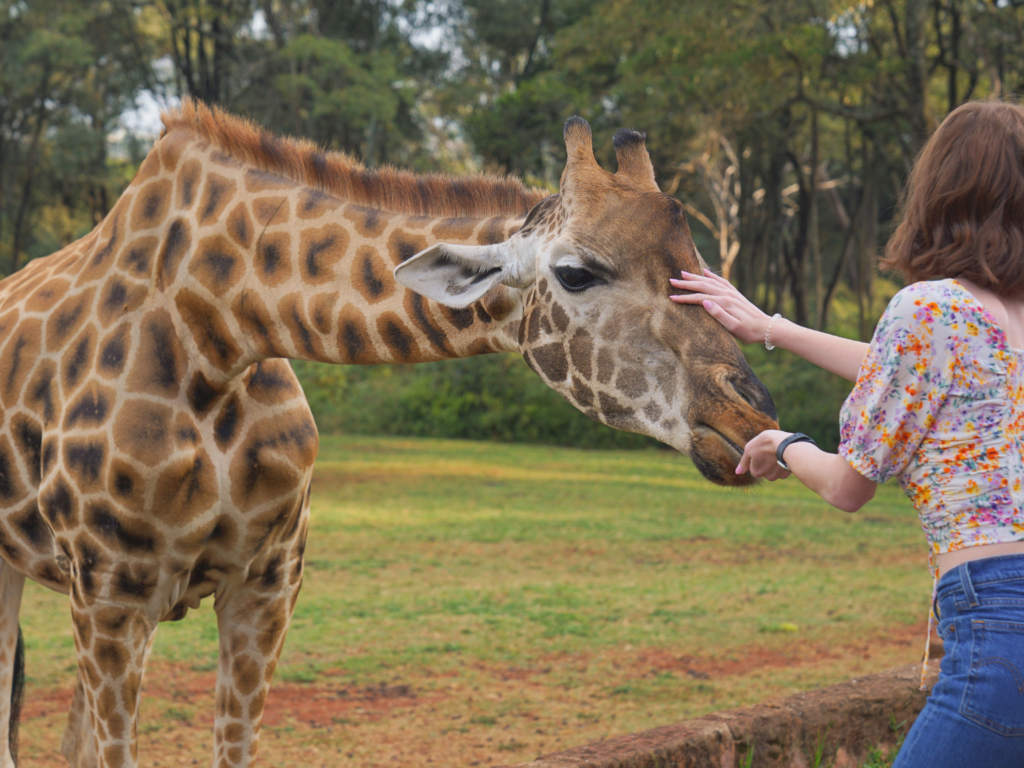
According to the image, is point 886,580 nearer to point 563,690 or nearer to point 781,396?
point 563,690

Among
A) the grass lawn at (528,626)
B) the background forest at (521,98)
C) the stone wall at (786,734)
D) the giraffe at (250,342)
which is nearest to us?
the giraffe at (250,342)

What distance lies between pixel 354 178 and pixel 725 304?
132 cm

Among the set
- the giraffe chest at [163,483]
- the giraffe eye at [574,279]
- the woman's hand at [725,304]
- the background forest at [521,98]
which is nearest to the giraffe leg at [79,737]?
the giraffe chest at [163,483]

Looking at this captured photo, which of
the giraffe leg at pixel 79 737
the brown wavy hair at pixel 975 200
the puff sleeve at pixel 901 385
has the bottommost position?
the giraffe leg at pixel 79 737

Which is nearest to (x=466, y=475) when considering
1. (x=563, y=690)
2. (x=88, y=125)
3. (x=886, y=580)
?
(x=886, y=580)

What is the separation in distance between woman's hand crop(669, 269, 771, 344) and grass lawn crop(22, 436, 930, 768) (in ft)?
9.57

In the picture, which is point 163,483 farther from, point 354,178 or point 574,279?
point 574,279

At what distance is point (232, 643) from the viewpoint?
3129 mm

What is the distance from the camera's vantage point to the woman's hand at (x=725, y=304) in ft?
7.86

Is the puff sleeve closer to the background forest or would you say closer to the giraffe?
the giraffe

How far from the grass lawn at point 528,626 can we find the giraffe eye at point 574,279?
285 cm

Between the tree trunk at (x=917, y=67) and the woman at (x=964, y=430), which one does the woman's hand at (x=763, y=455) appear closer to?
the woman at (x=964, y=430)

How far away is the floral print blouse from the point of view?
6.20 ft

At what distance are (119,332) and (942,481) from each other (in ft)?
7.95
